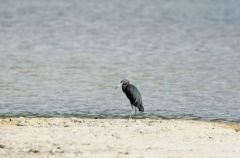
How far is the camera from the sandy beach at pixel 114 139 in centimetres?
1504

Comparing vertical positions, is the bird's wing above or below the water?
below

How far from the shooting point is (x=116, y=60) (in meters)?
31.2

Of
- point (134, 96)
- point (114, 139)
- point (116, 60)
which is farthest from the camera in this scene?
point (116, 60)

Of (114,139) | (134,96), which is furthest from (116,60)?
(114,139)

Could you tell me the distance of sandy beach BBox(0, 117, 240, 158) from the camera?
15039 mm

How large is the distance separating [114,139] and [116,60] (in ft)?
50.3

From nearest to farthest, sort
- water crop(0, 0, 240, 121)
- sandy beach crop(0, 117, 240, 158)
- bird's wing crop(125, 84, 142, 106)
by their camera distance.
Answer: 1. sandy beach crop(0, 117, 240, 158)
2. bird's wing crop(125, 84, 142, 106)
3. water crop(0, 0, 240, 121)

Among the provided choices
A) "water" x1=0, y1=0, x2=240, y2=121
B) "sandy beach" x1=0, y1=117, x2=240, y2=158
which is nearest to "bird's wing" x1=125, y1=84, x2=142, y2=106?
"water" x1=0, y1=0, x2=240, y2=121

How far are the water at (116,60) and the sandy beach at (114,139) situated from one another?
307 cm

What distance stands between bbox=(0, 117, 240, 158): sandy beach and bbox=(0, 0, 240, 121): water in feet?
10.1

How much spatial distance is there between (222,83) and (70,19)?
76.9 ft

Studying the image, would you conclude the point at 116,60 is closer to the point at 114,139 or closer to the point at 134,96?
the point at 134,96

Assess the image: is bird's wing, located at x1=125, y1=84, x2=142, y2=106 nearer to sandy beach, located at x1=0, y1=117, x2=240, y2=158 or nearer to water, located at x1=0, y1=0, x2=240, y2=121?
water, located at x1=0, y1=0, x2=240, y2=121

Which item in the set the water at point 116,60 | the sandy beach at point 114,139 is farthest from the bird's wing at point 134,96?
the sandy beach at point 114,139
